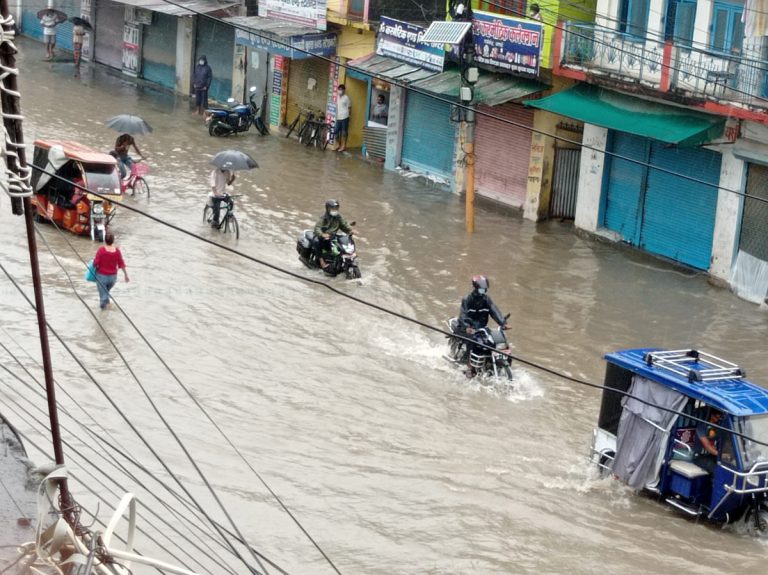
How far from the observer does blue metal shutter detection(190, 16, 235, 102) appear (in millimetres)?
34156

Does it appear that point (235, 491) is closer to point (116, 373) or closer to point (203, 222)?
point (116, 373)

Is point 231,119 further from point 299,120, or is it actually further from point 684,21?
point 684,21

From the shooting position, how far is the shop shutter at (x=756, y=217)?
63.9 feet

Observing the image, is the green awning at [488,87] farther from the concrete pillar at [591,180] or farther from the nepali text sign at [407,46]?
the concrete pillar at [591,180]

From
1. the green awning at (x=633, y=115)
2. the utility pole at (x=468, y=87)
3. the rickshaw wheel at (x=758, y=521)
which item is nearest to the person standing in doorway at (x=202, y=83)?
the utility pole at (x=468, y=87)

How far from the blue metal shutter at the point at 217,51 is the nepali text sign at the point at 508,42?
36.3 feet

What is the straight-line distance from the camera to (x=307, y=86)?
31.0 meters

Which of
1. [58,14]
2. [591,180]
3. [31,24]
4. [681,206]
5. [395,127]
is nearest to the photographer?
[681,206]

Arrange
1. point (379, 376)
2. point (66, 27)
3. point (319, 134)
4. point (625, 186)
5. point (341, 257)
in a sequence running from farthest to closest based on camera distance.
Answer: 1. point (66, 27)
2. point (319, 134)
3. point (625, 186)
4. point (341, 257)
5. point (379, 376)

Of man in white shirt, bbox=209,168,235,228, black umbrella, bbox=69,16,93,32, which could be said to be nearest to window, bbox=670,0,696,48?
man in white shirt, bbox=209,168,235,228

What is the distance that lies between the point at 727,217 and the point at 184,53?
782 inches

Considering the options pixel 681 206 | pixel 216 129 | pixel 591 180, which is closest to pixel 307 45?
pixel 216 129

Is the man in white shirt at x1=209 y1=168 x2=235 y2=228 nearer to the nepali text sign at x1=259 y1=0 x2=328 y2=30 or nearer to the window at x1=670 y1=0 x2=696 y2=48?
the window at x1=670 y1=0 x2=696 y2=48

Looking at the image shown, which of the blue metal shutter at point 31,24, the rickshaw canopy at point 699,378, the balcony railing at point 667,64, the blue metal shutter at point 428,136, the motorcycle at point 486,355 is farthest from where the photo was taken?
the blue metal shutter at point 31,24
